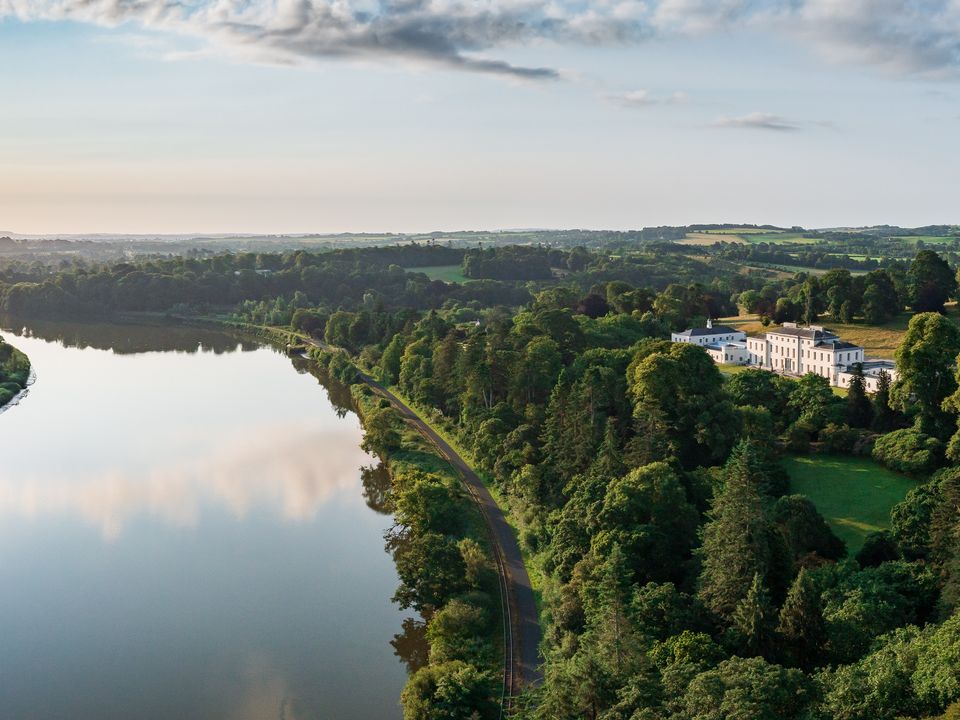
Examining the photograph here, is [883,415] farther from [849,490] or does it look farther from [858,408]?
[849,490]

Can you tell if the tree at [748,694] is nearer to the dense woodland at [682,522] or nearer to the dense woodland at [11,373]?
the dense woodland at [682,522]

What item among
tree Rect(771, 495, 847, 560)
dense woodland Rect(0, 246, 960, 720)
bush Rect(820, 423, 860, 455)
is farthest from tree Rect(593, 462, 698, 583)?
bush Rect(820, 423, 860, 455)

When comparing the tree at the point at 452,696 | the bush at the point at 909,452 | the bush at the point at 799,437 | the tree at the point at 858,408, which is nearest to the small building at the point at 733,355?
the tree at the point at 858,408

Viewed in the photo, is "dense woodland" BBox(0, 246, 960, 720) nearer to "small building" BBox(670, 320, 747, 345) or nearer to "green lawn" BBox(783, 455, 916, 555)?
"green lawn" BBox(783, 455, 916, 555)

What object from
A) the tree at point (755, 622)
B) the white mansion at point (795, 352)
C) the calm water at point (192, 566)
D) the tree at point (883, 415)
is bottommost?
the calm water at point (192, 566)

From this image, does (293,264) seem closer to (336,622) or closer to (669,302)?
(669,302)

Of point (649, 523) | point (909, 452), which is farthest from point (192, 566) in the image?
point (909, 452)

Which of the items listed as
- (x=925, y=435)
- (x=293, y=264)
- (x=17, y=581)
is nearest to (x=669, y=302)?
(x=925, y=435)
